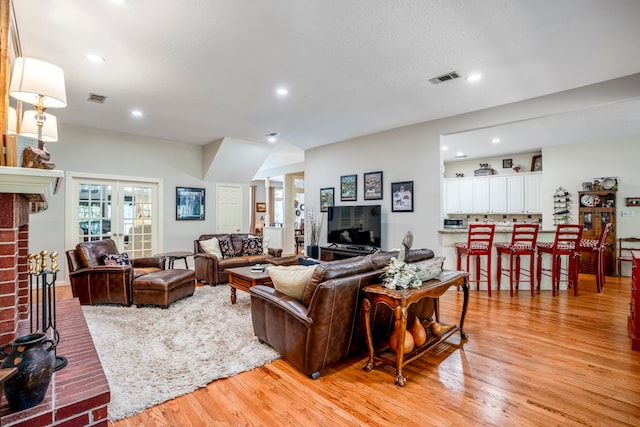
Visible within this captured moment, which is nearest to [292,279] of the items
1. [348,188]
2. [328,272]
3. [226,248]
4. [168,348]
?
[328,272]

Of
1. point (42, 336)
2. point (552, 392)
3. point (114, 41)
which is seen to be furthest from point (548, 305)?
point (114, 41)

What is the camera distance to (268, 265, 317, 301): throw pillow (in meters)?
2.55

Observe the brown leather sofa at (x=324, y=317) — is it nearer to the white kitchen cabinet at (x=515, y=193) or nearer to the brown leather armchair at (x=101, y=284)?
the brown leather armchair at (x=101, y=284)

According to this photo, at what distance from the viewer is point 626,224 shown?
6008 millimetres

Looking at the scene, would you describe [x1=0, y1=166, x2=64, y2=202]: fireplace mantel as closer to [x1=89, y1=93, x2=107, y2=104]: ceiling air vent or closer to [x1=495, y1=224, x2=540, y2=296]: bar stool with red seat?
[x1=89, y1=93, x2=107, y2=104]: ceiling air vent

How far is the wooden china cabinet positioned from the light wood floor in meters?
3.73

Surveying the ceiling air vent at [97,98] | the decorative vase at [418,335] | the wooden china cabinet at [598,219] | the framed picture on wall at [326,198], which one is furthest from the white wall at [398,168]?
the ceiling air vent at [97,98]

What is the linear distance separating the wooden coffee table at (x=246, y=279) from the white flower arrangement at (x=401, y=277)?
193 cm

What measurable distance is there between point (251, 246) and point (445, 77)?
4.29 meters

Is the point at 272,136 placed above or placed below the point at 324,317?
above

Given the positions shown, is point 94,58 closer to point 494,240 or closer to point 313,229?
point 313,229

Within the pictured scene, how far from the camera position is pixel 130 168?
244 inches

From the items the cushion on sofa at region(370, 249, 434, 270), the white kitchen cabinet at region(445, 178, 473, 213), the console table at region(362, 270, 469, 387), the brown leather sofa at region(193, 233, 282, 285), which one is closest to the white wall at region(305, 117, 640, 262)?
the white kitchen cabinet at region(445, 178, 473, 213)

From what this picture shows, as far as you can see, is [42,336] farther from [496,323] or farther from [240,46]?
[496,323]
